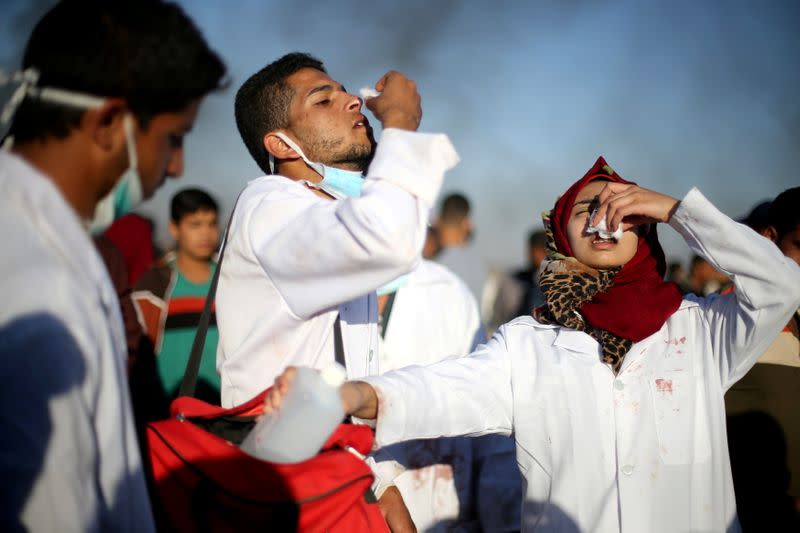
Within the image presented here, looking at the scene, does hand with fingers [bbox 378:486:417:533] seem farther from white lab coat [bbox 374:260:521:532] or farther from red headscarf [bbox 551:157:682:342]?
red headscarf [bbox 551:157:682:342]

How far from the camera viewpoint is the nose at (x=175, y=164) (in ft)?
5.97

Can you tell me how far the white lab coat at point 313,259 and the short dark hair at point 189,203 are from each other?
3786 mm

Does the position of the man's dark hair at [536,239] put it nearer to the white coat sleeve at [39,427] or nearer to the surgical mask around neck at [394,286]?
the surgical mask around neck at [394,286]

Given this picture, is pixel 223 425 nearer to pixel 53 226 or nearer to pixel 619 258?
pixel 53 226

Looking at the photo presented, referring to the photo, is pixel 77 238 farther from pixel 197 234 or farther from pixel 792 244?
pixel 197 234

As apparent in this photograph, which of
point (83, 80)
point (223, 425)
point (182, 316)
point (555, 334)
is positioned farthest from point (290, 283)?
point (182, 316)

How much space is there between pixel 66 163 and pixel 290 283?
29.7 inches

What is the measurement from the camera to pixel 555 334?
2799 mm

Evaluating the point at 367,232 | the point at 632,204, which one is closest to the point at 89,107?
the point at 367,232

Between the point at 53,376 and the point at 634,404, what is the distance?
1974 millimetres

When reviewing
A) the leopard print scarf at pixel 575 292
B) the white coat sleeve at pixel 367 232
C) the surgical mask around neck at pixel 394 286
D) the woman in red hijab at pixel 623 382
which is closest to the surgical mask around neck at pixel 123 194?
the white coat sleeve at pixel 367 232

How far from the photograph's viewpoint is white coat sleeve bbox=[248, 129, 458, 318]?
6.05 ft

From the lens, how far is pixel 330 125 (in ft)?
8.74

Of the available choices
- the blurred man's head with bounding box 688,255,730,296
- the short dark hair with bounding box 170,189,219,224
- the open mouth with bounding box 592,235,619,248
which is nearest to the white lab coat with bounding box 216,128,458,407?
the open mouth with bounding box 592,235,619,248
